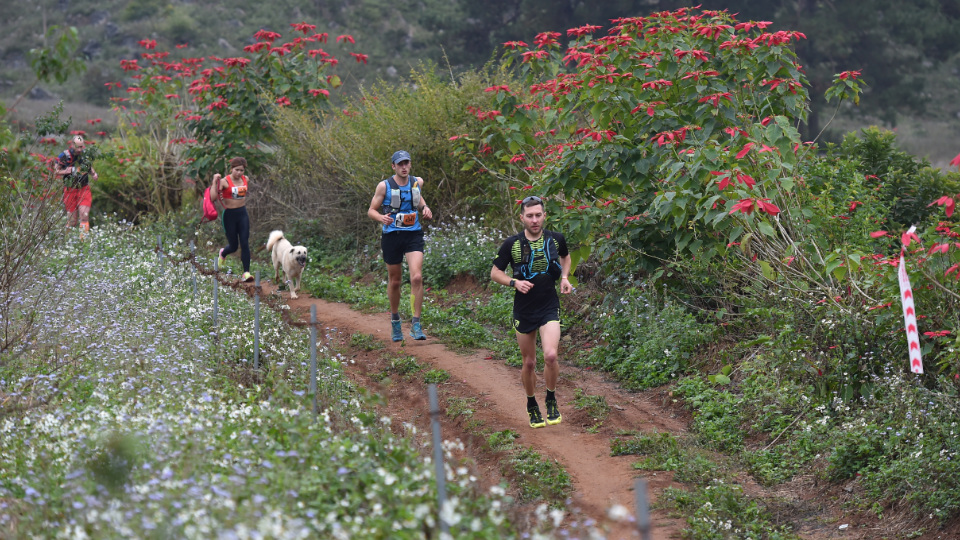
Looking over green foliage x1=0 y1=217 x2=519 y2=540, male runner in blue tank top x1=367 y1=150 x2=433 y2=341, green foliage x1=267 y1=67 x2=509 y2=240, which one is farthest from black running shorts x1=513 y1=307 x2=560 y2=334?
green foliage x1=267 y1=67 x2=509 y2=240

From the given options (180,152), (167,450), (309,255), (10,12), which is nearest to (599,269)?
(309,255)

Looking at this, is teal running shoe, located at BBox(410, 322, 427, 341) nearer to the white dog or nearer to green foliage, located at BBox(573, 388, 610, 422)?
green foliage, located at BBox(573, 388, 610, 422)

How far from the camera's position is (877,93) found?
28.5 metres

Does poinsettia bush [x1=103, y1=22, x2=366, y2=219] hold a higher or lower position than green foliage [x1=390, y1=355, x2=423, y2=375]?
higher

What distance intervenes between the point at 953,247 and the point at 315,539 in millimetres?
4499

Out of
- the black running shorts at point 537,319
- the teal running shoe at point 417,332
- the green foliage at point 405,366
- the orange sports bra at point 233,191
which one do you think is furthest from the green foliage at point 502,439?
the orange sports bra at point 233,191

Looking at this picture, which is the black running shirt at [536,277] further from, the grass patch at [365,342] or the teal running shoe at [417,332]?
the grass patch at [365,342]

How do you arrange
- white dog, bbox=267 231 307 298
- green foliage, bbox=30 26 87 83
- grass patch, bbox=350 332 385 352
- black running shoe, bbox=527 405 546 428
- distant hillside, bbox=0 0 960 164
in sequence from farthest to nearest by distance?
distant hillside, bbox=0 0 960 164
white dog, bbox=267 231 307 298
grass patch, bbox=350 332 385 352
black running shoe, bbox=527 405 546 428
green foliage, bbox=30 26 87 83

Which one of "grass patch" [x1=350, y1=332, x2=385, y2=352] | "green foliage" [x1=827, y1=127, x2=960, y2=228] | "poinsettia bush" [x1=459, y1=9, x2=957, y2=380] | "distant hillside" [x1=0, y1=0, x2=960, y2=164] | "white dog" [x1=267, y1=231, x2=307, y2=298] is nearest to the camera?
"poinsettia bush" [x1=459, y1=9, x2=957, y2=380]

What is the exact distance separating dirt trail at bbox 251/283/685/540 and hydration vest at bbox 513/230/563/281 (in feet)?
4.04

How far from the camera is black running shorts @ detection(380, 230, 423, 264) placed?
30.0ft

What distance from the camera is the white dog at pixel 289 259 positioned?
11664 millimetres

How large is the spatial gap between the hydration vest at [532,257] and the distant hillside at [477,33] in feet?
49.4

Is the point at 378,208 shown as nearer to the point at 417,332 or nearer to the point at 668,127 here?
the point at 417,332
